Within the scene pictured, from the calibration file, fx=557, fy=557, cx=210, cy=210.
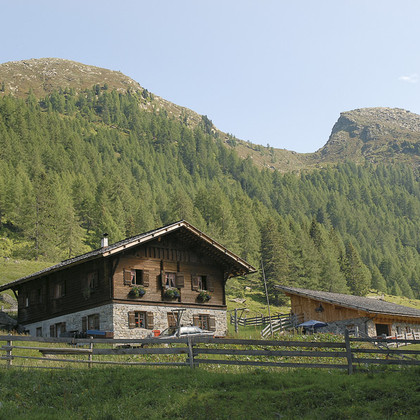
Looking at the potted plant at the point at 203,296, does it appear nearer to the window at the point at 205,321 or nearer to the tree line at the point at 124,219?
the window at the point at 205,321

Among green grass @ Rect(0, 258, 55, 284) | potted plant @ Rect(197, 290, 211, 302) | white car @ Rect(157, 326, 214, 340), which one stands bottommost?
white car @ Rect(157, 326, 214, 340)

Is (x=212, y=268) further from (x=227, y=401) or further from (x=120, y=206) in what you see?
(x=120, y=206)

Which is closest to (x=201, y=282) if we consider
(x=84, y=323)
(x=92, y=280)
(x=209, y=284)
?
(x=209, y=284)

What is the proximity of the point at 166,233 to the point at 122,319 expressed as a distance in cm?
649

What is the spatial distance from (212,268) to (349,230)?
15977cm

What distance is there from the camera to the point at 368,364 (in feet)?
62.8

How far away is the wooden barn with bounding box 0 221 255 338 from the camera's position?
36000 mm

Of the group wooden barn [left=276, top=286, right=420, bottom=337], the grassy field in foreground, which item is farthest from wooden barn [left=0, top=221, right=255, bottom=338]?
the grassy field in foreground

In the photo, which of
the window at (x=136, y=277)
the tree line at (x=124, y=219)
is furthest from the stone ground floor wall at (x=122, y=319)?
the tree line at (x=124, y=219)

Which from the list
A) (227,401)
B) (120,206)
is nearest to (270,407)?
(227,401)

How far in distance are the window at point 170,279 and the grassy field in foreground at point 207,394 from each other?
19.6 meters

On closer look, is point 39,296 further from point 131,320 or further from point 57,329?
point 131,320

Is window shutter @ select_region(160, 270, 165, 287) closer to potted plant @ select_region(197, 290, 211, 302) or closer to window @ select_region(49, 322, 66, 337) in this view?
potted plant @ select_region(197, 290, 211, 302)

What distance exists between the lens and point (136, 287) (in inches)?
1448
